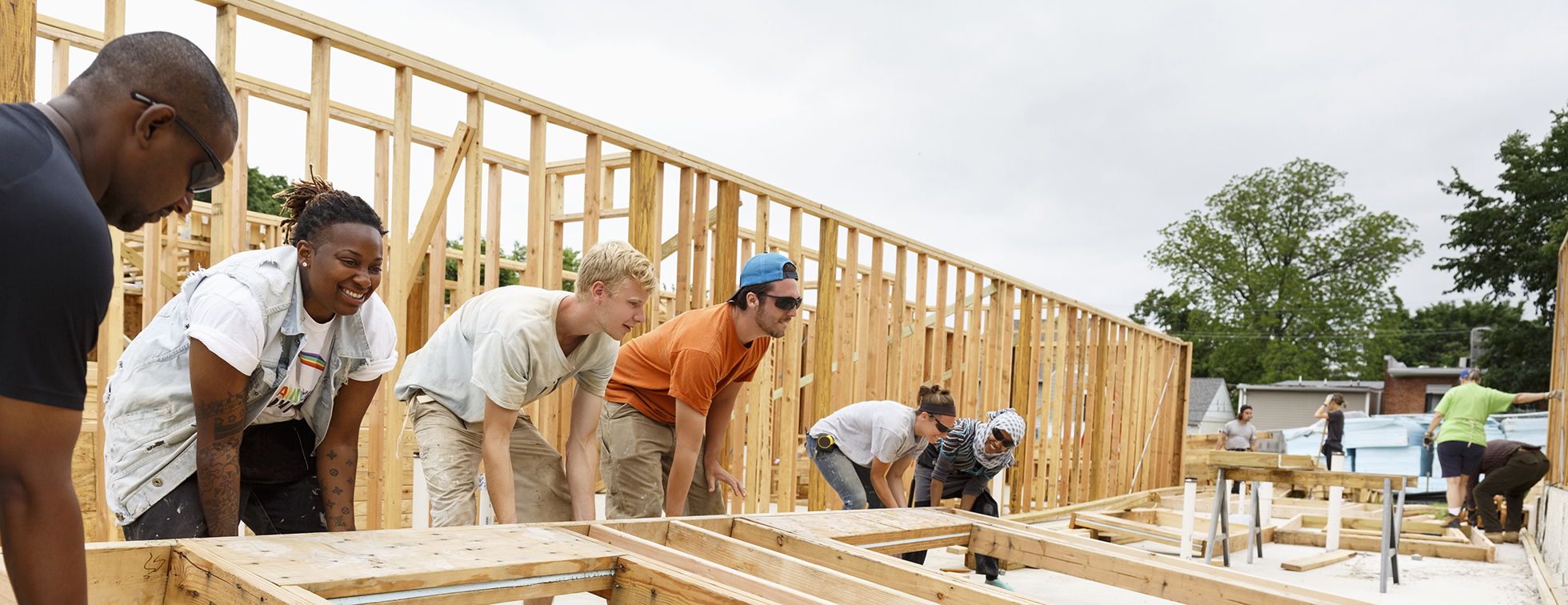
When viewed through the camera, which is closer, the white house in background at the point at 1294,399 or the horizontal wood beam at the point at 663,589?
the horizontal wood beam at the point at 663,589

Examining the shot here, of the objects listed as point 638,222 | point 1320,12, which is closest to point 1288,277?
point 1320,12

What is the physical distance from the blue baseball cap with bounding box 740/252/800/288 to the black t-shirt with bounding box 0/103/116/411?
2.54 meters

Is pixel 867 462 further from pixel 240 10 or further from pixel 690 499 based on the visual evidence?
pixel 240 10

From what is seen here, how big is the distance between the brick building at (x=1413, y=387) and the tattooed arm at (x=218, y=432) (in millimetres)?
41755

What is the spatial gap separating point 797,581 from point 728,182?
3.35m

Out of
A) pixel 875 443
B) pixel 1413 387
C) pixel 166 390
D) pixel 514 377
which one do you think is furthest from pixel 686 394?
pixel 1413 387

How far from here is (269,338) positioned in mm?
2123

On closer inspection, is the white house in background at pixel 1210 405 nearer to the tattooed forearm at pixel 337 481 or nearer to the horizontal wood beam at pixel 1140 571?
the horizontal wood beam at pixel 1140 571

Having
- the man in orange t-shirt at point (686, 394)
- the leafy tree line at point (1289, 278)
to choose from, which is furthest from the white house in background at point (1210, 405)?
the man in orange t-shirt at point (686, 394)

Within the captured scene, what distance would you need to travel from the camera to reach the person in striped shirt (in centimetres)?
529

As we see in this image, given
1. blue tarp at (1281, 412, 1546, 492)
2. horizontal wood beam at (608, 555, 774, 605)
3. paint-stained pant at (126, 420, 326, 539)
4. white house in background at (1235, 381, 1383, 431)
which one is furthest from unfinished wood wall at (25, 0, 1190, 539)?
white house in background at (1235, 381, 1383, 431)

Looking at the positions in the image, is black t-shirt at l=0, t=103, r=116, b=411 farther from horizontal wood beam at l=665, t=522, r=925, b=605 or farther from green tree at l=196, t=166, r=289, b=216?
green tree at l=196, t=166, r=289, b=216

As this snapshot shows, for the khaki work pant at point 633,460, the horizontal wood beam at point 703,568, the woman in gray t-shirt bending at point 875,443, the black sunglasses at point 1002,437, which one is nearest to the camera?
the horizontal wood beam at point 703,568

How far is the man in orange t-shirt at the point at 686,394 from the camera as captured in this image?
342 cm
